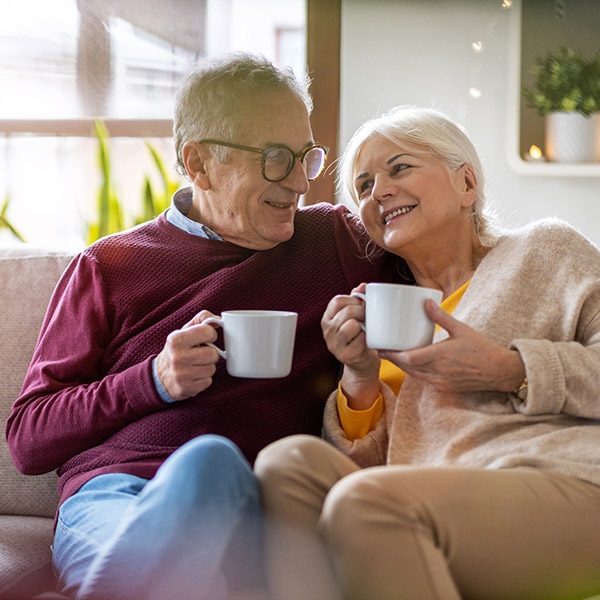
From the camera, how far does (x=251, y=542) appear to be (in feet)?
3.74

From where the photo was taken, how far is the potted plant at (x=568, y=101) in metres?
2.57

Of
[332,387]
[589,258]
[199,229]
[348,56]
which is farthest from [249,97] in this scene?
[348,56]

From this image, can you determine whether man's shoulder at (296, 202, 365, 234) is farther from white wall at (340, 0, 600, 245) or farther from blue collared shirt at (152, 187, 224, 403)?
white wall at (340, 0, 600, 245)

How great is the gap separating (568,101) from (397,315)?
1758 mm

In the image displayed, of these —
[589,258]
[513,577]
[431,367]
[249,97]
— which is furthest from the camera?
[249,97]

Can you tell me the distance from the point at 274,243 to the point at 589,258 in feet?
2.05

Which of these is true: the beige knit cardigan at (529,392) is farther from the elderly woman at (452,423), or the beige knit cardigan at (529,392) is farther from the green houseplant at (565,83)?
the green houseplant at (565,83)

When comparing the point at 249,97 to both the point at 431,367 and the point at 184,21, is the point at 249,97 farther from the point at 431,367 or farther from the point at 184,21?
the point at 184,21

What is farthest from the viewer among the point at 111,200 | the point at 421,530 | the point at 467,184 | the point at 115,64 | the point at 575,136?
the point at 115,64

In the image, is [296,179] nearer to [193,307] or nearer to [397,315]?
[193,307]

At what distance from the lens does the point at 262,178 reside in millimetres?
1548

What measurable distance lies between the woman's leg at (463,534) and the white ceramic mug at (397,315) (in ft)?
0.72

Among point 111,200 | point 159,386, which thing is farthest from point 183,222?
point 111,200

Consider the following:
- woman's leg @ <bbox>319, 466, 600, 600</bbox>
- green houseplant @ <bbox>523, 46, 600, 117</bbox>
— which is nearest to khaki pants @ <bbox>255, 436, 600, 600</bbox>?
woman's leg @ <bbox>319, 466, 600, 600</bbox>
